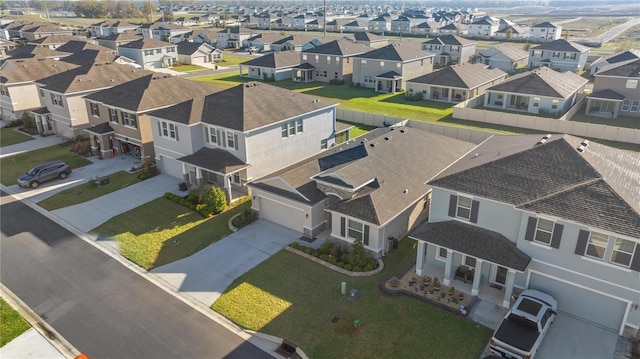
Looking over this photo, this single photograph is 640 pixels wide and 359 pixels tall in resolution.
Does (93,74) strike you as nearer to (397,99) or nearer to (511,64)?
(397,99)

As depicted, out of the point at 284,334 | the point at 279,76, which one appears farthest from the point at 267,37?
the point at 284,334

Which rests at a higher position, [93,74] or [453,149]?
[93,74]

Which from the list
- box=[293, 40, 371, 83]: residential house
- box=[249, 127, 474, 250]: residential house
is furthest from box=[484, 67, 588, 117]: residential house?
box=[249, 127, 474, 250]: residential house

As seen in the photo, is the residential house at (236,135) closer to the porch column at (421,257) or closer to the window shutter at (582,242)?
the porch column at (421,257)

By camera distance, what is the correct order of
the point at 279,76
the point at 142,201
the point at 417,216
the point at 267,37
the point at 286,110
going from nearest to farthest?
the point at 417,216, the point at 142,201, the point at 286,110, the point at 279,76, the point at 267,37

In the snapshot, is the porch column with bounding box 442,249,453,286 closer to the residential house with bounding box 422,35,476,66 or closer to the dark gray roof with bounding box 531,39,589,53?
the dark gray roof with bounding box 531,39,589,53

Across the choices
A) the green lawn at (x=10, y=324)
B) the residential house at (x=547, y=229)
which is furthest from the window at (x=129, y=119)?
the residential house at (x=547, y=229)
